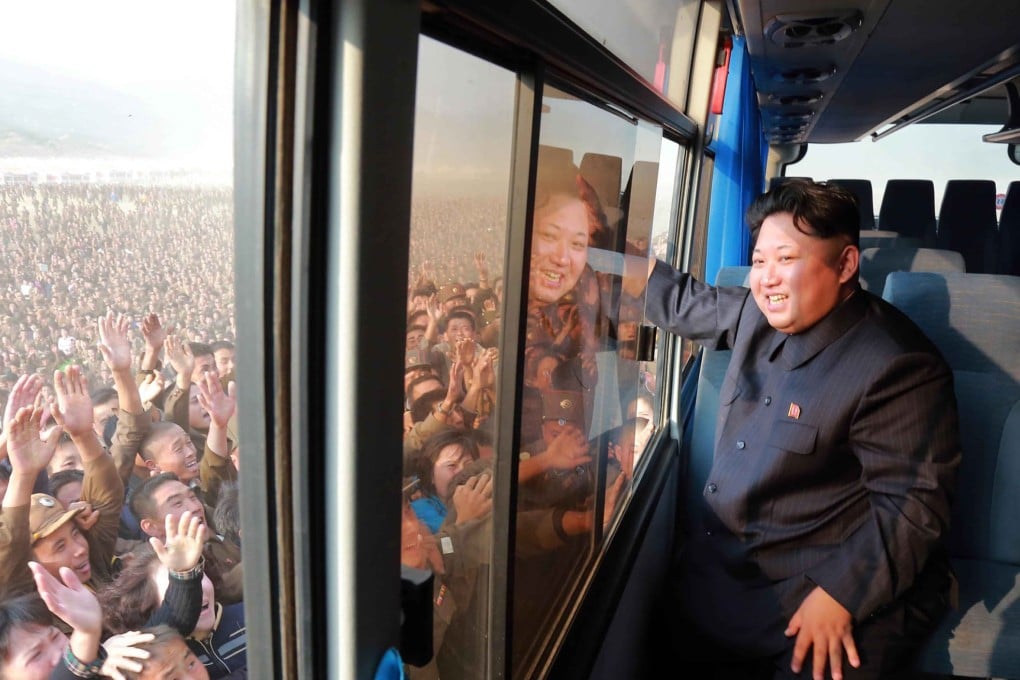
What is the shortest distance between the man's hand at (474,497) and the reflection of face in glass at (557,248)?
29 centimetres

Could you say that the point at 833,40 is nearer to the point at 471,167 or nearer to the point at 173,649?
the point at 471,167

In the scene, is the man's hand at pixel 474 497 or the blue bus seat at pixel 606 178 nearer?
the man's hand at pixel 474 497

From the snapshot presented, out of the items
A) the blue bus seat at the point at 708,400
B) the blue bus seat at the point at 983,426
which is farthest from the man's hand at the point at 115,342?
the blue bus seat at the point at 708,400

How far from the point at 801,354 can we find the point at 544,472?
769 mm

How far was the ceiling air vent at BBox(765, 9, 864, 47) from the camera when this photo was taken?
2.85 metres

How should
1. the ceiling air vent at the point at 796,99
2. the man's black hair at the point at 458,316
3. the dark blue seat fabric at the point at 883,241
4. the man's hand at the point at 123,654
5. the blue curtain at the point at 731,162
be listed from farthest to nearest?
the dark blue seat fabric at the point at 883,241 < the ceiling air vent at the point at 796,99 < the blue curtain at the point at 731,162 < the man's black hair at the point at 458,316 < the man's hand at the point at 123,654

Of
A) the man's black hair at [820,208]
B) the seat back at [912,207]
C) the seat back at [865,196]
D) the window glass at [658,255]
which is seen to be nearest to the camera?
the man's black hair at [820,208]

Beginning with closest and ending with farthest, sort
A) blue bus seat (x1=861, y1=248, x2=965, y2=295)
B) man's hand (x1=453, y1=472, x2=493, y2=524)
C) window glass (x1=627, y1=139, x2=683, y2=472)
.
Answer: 1. man's hand (x1=453, y1=472, x2=493, y2=524)
2. window glass (x1=627, y1=139, x2=683, y2=472)
3. blue bus seat (x1=861, y1=248, x2=965, y2=295)

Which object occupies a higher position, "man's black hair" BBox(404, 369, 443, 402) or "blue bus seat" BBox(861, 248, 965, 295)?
"blue bus seat" BBox(861, 248, 965, 295)

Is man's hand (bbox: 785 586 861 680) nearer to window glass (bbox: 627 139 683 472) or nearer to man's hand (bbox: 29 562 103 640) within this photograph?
window glass (bbox: 627 139 683 472)

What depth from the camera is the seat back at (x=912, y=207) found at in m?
5.96

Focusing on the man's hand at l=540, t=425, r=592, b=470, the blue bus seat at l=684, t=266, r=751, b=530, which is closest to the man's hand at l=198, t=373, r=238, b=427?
the man's hand at l=540, t=425, r=592, b=470

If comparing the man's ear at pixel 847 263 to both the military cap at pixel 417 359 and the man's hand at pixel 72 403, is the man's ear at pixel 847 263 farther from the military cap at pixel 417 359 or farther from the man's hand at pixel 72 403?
the man's hand at pixel 72 403

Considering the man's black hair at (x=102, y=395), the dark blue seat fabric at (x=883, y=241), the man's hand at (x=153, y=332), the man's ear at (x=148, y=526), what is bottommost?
the man's ear at (x=148, y=526)
